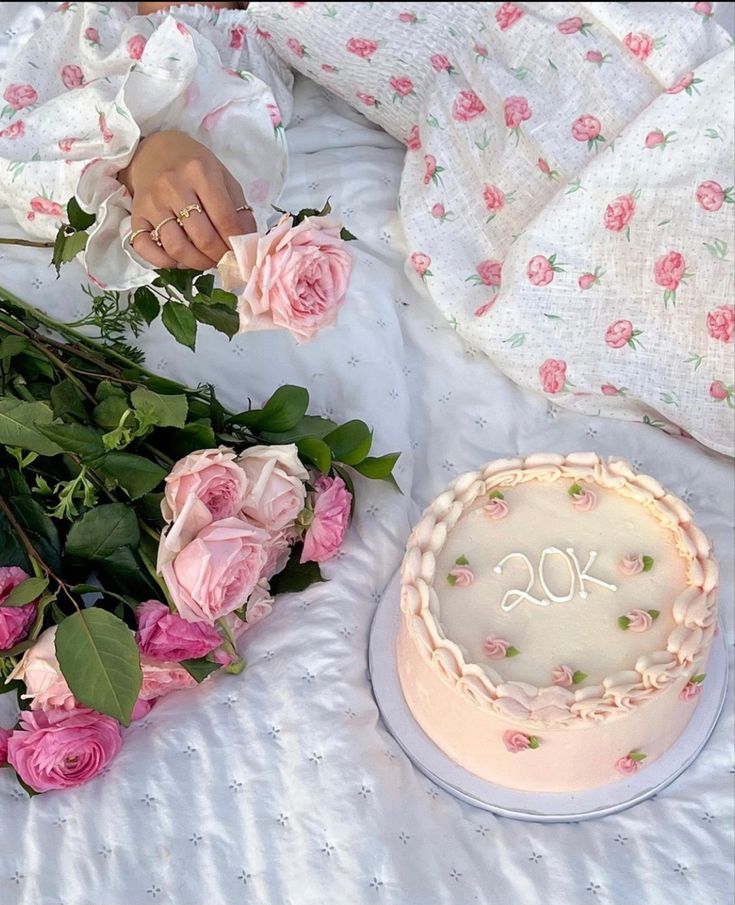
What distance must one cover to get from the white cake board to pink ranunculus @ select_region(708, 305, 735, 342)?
0.32m

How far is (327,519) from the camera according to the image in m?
0.96

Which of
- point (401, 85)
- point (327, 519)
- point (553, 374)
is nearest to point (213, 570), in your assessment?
point (327, 519)

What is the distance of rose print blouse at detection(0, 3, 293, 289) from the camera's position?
1.05m

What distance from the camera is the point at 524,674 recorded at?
85 centimetres

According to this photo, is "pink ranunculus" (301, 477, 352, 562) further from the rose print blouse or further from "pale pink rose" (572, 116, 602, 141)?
"pale pink rose" (572, 116, 602, 141)

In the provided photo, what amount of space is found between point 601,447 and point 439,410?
20 centimetres

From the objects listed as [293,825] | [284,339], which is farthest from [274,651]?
[284,339]

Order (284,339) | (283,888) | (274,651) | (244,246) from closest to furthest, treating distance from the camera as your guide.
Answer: (244,246)
(283,888)
(274,651)
(284,339)

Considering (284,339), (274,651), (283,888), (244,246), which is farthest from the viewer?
(284,339)

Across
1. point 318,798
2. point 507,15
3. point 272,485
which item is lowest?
point 318,798

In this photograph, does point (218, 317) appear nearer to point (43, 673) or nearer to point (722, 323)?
point (43, 673)

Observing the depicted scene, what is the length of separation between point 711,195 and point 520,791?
65cm

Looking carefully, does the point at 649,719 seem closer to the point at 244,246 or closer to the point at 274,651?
the point at 274,651

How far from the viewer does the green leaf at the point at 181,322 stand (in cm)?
82
